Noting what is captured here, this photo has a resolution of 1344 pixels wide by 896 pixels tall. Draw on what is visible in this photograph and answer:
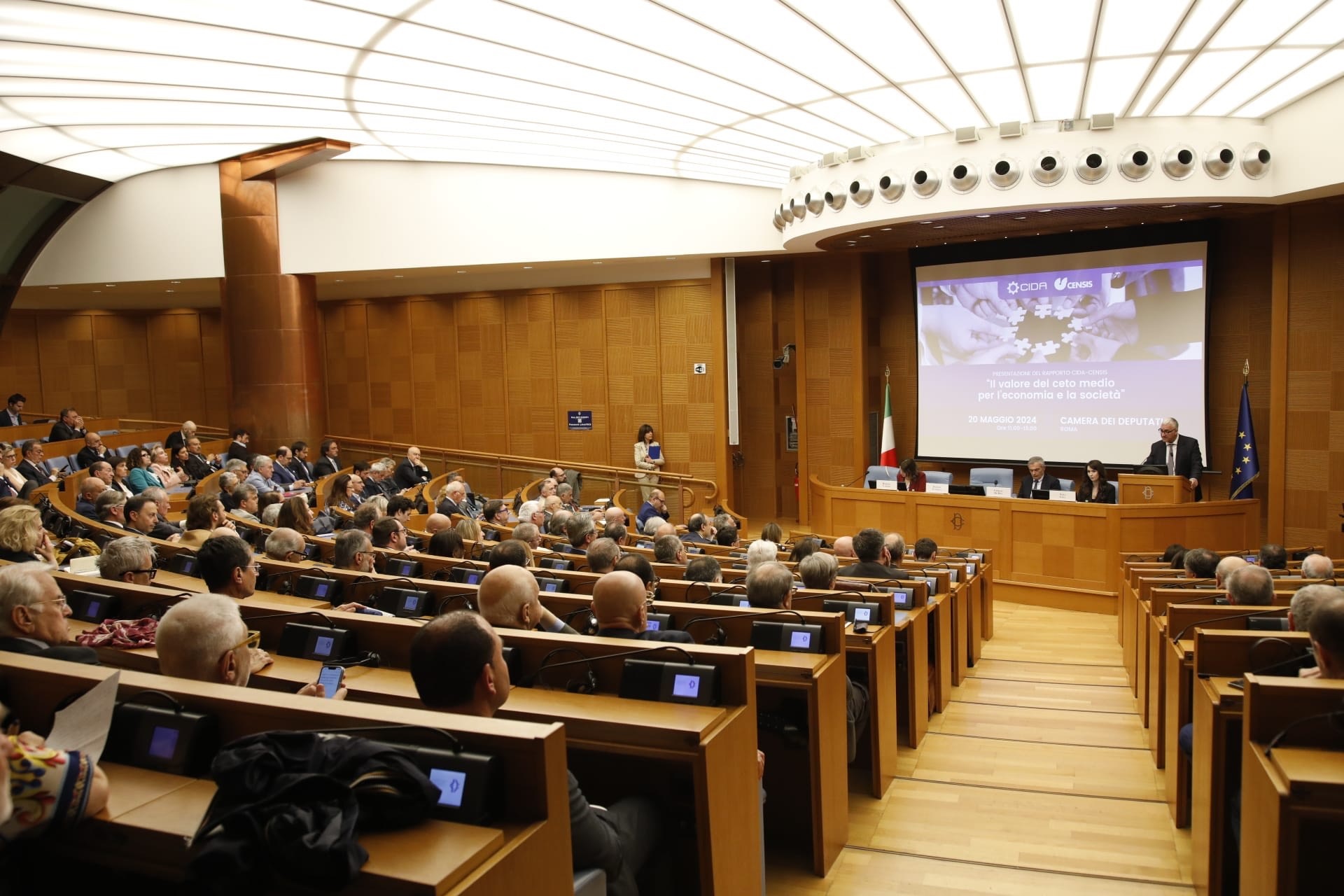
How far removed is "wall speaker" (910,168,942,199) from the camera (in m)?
9.56

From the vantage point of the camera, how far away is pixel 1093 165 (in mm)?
9000

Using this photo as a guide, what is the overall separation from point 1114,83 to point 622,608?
24.1ft

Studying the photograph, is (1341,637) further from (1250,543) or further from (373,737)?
(1250,543)

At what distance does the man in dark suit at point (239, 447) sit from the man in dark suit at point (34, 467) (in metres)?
2.23

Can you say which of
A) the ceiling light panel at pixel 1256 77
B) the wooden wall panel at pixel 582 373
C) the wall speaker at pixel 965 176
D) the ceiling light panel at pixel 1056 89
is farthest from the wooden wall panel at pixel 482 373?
the ceiling light panel at pixel 1256 77

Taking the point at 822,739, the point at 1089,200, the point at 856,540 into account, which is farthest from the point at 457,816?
the point at 1089,200

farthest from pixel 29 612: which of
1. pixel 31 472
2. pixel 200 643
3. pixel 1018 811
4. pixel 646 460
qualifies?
pixel 646 460

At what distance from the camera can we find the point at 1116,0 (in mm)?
6398

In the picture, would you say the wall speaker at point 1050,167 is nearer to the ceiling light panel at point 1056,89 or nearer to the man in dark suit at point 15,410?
the ceiling light panel at point 1056,89

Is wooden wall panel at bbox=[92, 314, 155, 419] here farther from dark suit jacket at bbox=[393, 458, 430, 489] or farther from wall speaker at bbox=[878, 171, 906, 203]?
wall speaker at bbox=[878, 171, 906, 203]

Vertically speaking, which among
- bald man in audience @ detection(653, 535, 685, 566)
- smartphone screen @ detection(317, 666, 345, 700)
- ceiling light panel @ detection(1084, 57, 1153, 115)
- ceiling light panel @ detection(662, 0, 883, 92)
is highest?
ceiling light panel @ detection(662, 0, 883, 92)

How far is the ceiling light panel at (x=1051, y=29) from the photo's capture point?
6.48 m

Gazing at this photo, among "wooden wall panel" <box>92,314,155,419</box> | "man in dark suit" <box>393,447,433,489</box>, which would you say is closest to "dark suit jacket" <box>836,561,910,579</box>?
"man in dark suit" <box>393,447,433,489</box>

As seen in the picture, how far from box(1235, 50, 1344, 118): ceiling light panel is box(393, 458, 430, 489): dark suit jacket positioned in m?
9.94
